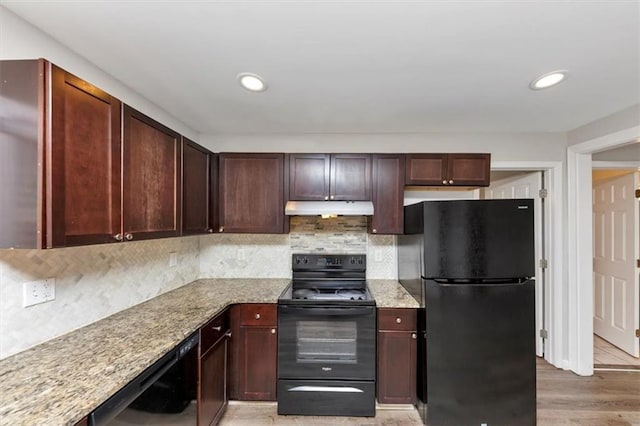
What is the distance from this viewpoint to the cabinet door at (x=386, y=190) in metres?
2.63

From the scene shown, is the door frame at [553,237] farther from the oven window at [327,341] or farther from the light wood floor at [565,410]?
the oven window at [327,341]

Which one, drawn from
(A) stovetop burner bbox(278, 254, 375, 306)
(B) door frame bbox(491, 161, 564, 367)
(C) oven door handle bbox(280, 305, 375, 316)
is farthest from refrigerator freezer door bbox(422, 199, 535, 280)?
(B) door frame bbox(491, 161, 564, 367)

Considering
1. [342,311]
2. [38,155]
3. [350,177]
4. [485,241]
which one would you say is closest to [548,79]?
[485,241]

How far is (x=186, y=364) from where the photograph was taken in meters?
1.61

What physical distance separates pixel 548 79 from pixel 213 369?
2.93 meters

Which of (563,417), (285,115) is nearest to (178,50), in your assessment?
(285,115)

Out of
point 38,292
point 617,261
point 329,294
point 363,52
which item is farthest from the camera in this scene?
point 617,261

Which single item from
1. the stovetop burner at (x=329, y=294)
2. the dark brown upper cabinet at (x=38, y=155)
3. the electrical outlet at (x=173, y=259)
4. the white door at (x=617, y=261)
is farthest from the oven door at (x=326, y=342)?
the white door at (x=617, y=261)

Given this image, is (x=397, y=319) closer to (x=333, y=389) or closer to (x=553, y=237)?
(x=333, y=389)

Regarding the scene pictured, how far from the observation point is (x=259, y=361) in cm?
227

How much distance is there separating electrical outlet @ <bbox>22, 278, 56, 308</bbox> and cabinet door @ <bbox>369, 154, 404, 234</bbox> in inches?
88.3

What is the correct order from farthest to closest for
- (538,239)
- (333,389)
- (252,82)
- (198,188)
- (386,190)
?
1. (538,239)
2. (386,190)
3. (198,188)
4. (333,389)
5. (252,82)

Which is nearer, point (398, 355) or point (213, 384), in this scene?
point (213, 384)

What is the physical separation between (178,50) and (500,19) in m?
1.60
